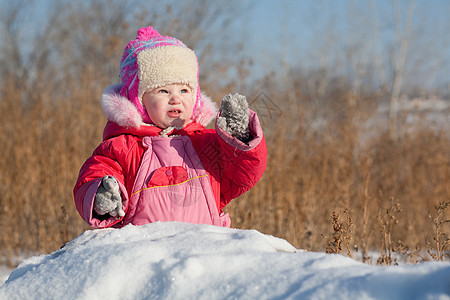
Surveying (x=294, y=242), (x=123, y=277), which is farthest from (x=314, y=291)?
(x=294, y=242)

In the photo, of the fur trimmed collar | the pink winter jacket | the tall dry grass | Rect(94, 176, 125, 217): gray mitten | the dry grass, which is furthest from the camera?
the dry grass

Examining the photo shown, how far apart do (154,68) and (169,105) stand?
0.68 feet

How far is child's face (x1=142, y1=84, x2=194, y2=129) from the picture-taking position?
2.44 metres

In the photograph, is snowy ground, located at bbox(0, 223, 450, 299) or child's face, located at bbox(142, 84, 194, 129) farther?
child's face, located at bbox(142, 84, 194, 129)

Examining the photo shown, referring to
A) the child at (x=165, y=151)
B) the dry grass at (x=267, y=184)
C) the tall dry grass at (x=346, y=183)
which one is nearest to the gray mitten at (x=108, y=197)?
the child at (x=165, y=151)

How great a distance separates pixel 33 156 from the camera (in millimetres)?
5691

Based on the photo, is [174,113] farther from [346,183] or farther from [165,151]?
[346,183]

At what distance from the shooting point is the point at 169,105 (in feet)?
8.05

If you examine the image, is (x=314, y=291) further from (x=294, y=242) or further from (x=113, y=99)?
(x=294, y=242)

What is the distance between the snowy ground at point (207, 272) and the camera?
3.84 ft

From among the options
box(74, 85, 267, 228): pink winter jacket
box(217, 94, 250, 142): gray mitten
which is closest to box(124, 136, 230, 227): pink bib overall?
box(74, 85, 267, 228): pink winter jacket

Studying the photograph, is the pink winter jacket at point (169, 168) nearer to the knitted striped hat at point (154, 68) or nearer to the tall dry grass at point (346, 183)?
A: the knitted striped hat at point (154, 68)

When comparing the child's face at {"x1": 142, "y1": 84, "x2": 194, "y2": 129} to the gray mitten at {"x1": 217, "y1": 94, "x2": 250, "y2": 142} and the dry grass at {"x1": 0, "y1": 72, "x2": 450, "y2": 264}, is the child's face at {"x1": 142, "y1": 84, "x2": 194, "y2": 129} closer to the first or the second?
the gray mitten at {"x1": 217, "y1": 94, "x2": 250, "y2": 142}

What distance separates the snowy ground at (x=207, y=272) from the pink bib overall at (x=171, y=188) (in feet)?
1.47
